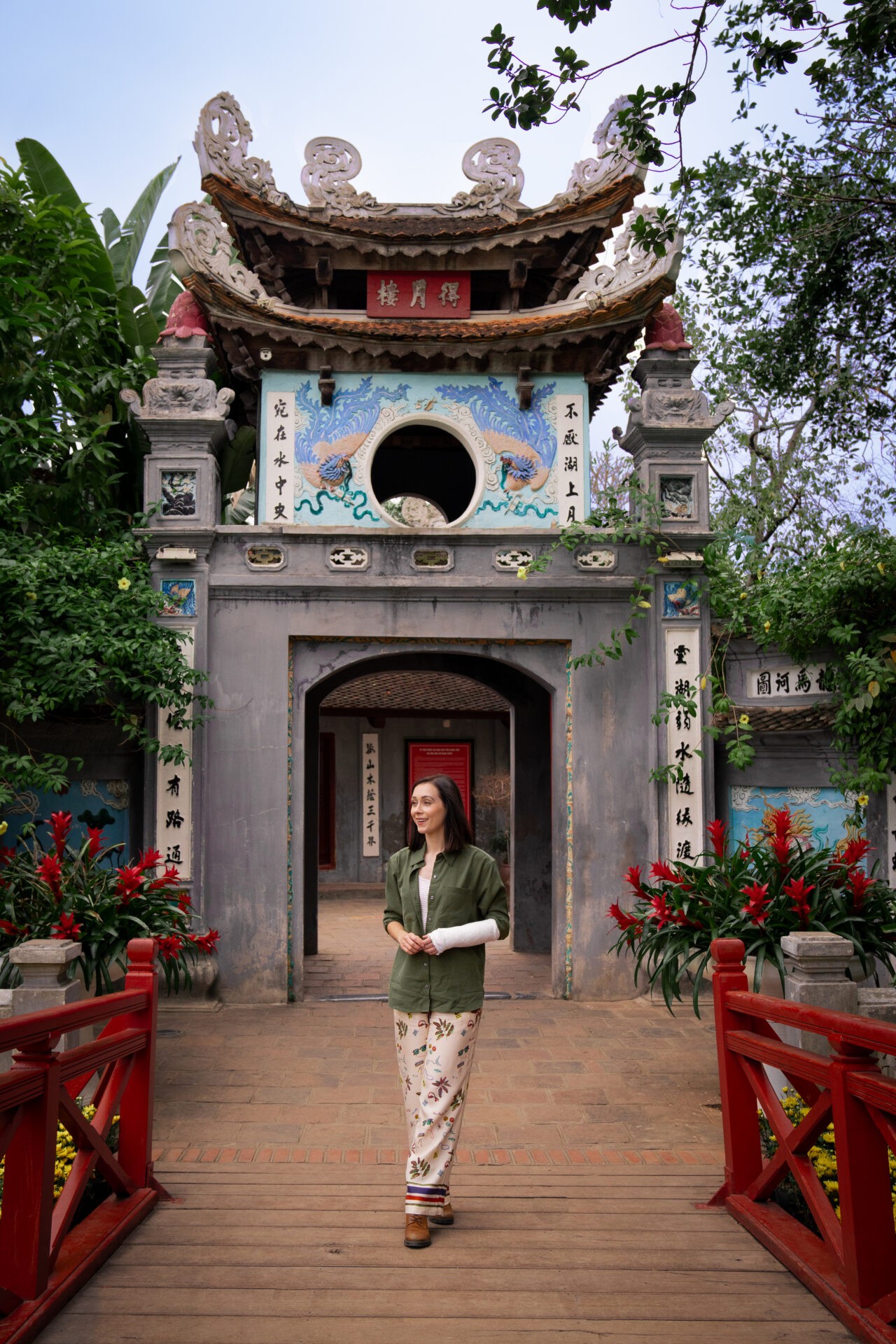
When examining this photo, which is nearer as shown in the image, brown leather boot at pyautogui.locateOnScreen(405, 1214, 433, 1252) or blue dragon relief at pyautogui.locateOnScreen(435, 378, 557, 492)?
brown leather boot at pyautogui.locateOnScreen(405, 1214, 433, 1252)

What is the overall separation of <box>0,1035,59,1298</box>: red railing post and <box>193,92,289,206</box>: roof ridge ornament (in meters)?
7.15

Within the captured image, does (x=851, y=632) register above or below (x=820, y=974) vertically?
above

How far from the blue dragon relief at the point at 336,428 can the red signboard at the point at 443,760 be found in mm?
9810

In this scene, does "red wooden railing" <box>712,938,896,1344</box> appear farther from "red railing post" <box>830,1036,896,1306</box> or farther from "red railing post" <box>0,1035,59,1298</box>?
"red railing post" <box>0,1035,59,1298</box>

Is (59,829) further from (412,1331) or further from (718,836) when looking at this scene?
(718,836)

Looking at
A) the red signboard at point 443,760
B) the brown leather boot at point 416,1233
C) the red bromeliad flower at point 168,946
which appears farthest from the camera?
the red signboard at point 443,760

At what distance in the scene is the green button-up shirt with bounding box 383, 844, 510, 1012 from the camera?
3.54 metres

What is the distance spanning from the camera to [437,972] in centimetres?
354

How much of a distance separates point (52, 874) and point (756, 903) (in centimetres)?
351

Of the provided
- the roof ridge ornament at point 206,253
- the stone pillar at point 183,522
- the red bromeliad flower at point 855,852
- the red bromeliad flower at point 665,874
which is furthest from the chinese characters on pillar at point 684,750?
the roof ridge ornament at point 206,253

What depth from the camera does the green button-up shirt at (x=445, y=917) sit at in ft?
11.6

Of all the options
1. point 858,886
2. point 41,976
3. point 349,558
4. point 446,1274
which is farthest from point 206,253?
point 446,1274

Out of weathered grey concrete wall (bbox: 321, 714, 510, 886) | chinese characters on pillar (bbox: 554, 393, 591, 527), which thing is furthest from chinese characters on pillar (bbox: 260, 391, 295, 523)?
weathered grey concrete wall (bbox: 321, 714, 510, 886)

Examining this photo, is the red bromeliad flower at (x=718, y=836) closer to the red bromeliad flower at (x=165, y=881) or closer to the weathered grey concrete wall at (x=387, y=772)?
the red bromeliad flower at (x=165, y=881)
